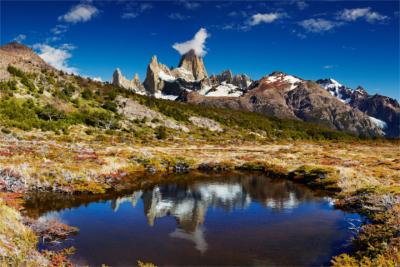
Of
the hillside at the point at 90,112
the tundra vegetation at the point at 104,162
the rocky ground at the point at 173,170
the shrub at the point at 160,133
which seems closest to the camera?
the rocky ground at the point at 173,170

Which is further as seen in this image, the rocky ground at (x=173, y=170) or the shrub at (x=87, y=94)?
the shrub at (x=87, y=94)

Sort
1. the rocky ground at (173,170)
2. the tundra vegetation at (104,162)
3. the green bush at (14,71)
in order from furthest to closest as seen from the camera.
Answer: the green bush at (14,71) < the tundra vegetation at (104,162) < the rocky ground at (173,170)

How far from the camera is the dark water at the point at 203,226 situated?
2119 cm

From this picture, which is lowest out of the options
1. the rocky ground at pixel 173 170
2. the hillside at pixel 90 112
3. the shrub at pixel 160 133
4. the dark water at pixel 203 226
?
the dark water at pixel 203 226

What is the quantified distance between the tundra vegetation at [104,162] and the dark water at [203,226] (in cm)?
198

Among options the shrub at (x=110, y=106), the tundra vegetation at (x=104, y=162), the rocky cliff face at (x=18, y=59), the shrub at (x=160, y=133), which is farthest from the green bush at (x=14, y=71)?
the shrub at (x=160, y=133)

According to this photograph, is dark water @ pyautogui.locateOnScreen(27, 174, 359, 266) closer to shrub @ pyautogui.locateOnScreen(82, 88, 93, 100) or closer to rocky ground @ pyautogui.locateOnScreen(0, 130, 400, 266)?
rocky ground @ pyautogui.locateOnScreen(0, 130, 400, 266)

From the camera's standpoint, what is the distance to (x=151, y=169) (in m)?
56.8

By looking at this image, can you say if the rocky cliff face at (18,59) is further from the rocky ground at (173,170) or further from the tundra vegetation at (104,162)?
the rocky ground at (173,170)

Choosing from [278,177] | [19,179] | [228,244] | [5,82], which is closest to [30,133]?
[5,82]

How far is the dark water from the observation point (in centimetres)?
2119

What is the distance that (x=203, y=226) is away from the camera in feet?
89.6

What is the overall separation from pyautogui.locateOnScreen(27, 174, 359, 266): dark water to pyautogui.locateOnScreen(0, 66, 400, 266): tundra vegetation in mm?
1978

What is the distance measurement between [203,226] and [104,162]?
2672 cm
